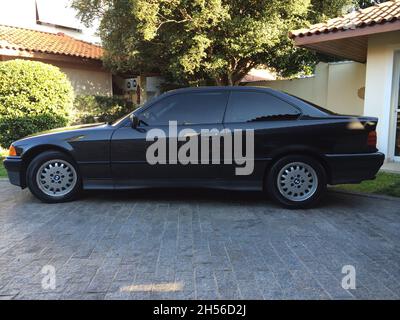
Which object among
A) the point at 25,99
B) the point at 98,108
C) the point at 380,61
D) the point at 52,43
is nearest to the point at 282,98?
the point at 380,61

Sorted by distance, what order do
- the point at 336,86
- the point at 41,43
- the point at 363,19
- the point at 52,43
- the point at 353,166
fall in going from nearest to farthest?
the point at 353,166
the point at 363,19
the point at 336,86
the point at 41,43
the point at 52,43

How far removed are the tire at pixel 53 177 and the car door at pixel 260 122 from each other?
7.17 feet

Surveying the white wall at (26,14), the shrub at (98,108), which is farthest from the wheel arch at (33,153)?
the white wall at (26,14)

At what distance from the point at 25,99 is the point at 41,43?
4.19 m

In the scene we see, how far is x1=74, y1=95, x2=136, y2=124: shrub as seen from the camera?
1262cm

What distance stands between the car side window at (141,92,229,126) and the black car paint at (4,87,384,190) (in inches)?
3.5

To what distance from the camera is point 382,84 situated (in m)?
8.06

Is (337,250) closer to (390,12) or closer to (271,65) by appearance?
(390,12)

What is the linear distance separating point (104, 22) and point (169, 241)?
350 inches

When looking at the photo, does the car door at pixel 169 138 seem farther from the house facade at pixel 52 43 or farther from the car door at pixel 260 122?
the house facade at pixel 52 43

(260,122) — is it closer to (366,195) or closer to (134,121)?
(134,121)

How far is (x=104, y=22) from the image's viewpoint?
1099 centimetres

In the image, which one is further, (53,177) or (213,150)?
(53,177)

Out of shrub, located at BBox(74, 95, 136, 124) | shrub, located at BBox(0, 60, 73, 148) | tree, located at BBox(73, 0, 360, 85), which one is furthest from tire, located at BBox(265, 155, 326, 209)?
shrub, located at BBox(74, 95, 136, 124)
